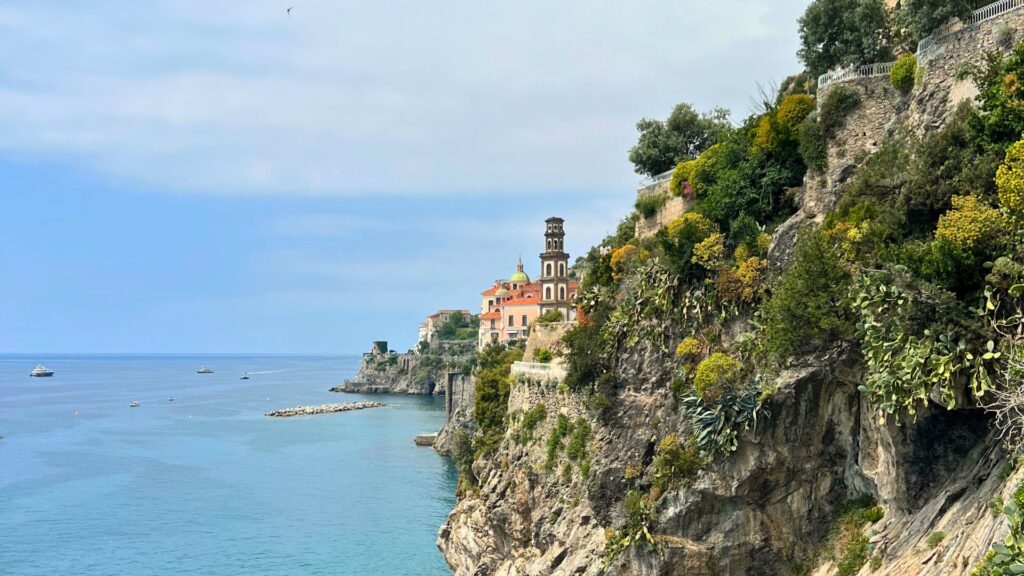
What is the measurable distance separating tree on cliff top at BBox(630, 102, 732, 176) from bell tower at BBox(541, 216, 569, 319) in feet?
93.0

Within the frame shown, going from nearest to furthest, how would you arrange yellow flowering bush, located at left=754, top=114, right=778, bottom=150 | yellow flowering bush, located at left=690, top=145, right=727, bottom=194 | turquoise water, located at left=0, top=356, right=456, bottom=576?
yellow flowering bush, located at left=754, top=114, right=778, bottom=150
yellow flowering bush, located at left=690, top=145, right=727, bottom=194
turquoise water, located at left=0, top=356, right=456, bottom=576

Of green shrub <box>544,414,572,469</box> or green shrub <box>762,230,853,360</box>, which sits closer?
green shrub <box>762,230,853,360</box>

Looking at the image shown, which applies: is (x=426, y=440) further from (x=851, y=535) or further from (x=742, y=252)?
(x=851, y=535)

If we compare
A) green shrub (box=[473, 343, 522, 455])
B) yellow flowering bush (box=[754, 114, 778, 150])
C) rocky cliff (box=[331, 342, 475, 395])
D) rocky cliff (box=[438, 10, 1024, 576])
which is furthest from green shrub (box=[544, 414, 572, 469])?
rocky cliff (box=[331, 342, 475, 395])

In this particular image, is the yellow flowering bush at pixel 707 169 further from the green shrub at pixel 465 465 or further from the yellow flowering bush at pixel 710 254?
the green shrub at pixel 465 465

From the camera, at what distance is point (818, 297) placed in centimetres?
1872

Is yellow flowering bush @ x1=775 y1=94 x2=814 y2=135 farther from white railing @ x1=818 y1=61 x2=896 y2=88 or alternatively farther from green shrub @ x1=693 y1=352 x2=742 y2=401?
green shrub @ x1=693 y1=352 x2=742 y2=401

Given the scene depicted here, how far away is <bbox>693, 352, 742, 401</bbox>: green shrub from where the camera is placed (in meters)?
22.0

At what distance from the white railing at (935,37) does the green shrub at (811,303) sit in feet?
17.8

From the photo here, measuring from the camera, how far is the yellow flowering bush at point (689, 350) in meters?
24.0

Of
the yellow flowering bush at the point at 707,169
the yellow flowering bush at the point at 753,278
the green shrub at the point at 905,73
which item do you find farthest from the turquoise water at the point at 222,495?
the green shrub at the point at 905,73

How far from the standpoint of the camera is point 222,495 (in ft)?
191

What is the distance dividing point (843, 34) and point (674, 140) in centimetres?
908

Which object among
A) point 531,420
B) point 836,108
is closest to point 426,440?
point 531,420
